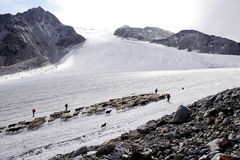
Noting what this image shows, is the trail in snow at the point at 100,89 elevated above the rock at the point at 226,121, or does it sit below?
below

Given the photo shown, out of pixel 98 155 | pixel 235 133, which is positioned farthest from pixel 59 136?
pixel 235 133

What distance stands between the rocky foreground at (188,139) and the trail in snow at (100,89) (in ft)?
24.1

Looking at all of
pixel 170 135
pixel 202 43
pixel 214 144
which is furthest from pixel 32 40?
pixel 214 144

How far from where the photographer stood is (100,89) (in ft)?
252

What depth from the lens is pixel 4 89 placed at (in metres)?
84.5

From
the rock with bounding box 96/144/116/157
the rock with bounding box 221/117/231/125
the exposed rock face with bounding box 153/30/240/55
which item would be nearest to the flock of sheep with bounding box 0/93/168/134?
the rock with bounding box 96/144/116/157

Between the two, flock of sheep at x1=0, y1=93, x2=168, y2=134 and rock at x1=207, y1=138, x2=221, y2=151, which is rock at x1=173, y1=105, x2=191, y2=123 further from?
flock of sheep at x1=0, y1=93, x2=168, y2=134

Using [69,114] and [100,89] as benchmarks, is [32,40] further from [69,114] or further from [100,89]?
[69,114]

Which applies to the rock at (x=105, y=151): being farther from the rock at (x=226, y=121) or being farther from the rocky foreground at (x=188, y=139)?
the rock at (x=226, y=121)

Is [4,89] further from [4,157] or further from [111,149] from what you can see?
[111,149]

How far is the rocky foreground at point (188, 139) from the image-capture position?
51.3 feet

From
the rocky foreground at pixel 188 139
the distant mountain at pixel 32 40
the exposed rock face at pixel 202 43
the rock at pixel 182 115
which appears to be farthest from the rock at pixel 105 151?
the exposed rock face at pixel 202 43

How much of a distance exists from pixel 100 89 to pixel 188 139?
2302 inches

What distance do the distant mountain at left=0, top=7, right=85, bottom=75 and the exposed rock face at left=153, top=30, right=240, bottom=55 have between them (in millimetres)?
45329
